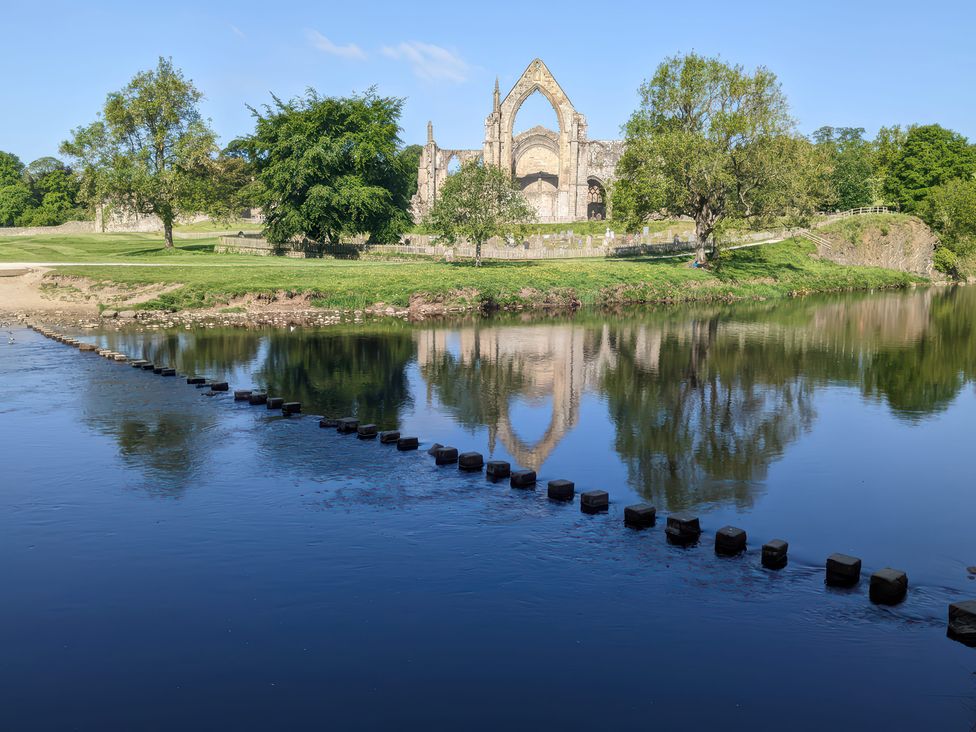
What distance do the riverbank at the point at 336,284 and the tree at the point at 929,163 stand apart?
3249cm

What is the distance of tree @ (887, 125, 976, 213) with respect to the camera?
9281 cm

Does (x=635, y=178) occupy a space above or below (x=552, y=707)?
above

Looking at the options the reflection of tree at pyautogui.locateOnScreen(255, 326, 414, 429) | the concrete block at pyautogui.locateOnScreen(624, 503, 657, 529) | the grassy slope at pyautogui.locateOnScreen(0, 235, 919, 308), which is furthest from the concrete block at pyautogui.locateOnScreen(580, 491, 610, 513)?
the grassy slope at pyautogui.locateOnScreen(0, 235, 919, 308)

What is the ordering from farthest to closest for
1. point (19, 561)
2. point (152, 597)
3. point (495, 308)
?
point (495, 308)
point (19, 561)
point (152, 597)

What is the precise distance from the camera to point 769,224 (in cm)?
6112

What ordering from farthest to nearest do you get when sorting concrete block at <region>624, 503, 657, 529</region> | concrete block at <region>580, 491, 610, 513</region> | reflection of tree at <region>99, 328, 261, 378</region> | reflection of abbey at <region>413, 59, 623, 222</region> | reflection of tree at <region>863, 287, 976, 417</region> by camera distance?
reflection of abbey at <region>413, 59, 623, 222</region> < reflection of tree at <region>99, 328, 261, 378</region> < reflection of tree at <region>863, 287, 976, 417</region> < concrete block at <region>580, 491, 610, 513</region> < concrete block at <region>624, 503, 657, 529</region>

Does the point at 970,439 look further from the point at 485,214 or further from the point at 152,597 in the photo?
the point at 485,214

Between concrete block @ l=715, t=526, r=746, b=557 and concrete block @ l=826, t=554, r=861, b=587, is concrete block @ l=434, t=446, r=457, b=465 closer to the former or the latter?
concrete block @ l=715, t=526, r=746, b=557

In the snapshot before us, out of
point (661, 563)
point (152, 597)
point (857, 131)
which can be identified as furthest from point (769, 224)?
point (857, 131)

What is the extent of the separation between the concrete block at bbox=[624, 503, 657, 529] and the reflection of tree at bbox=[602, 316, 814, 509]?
126cm

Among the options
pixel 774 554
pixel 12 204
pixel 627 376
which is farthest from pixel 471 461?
pixel 12 204

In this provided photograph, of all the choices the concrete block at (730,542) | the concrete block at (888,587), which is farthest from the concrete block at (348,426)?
the concrete block at (888,587)

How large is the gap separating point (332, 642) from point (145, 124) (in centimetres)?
6091

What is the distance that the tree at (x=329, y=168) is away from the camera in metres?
63.7
